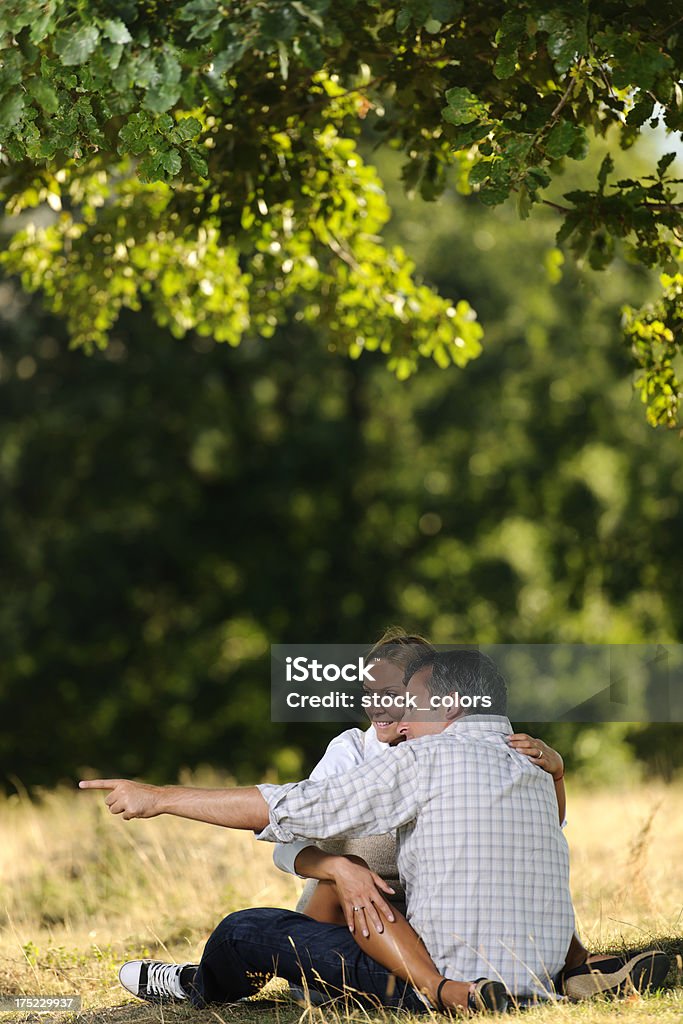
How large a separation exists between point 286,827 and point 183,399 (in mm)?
14338

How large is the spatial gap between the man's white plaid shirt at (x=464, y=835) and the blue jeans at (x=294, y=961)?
9.7 inches

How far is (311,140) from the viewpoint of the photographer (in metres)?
6.88

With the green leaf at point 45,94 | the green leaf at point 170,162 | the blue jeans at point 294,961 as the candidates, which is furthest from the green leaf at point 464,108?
the blue jeans at point 294,961

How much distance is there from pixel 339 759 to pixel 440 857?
2.27 ft

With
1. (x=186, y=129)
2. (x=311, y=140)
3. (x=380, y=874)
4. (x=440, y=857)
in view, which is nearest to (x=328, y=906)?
(x=380, y=874)

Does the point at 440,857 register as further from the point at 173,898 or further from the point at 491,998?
the point at 173,898

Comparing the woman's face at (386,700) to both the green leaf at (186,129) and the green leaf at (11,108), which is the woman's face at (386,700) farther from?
the green leaf at (11,108)

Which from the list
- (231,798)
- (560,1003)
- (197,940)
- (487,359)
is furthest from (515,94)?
(487,359)

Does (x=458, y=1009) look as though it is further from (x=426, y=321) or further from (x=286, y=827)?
(x=426, y=321)

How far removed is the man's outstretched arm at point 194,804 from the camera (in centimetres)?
394

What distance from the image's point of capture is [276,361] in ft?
59.6

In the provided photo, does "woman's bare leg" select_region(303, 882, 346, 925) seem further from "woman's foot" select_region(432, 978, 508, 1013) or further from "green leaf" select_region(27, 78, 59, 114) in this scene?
"green leaf" select_region(27, 78, 59, 114)

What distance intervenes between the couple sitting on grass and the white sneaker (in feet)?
1.93

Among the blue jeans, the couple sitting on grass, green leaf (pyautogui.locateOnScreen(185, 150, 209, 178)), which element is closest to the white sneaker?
the blue jeans
